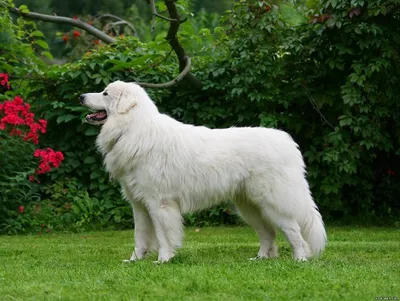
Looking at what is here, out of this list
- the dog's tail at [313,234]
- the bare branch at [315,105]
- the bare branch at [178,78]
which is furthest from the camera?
the bare branch at [315,105]

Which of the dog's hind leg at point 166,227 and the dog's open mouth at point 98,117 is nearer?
the dog's hind leg at point 166,227

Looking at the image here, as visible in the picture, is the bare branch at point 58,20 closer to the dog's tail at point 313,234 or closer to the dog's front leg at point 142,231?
the dog's front leg at point 142,231

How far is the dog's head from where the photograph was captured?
6755mm

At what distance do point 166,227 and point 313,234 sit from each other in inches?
50.7

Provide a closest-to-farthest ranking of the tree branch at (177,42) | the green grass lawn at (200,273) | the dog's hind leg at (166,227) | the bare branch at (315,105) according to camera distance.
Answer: the green grass lawn at (200,273)
the dog's hind leg at (166,227)
the tree branch at (177,42)
the bare branch at (315,105)

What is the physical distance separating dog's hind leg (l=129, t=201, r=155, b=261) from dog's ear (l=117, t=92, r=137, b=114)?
83 cm

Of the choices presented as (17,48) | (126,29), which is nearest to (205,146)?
(17,48)

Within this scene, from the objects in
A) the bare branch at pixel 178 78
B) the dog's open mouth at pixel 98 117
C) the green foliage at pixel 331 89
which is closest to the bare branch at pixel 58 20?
the bare branch at pixel 178 78

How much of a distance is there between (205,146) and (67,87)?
15.4 ft

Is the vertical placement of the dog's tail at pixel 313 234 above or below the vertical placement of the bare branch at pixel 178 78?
below

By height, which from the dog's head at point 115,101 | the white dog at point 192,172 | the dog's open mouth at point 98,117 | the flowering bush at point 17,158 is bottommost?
the flowering bush at point 17,158

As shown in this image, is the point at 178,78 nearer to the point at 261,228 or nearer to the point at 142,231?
the point at 261,228

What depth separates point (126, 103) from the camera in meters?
6.74

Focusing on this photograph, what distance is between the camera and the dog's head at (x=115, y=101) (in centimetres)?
676
